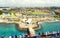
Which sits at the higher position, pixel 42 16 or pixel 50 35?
pixel 42 16

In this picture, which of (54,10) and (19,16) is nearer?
(19,16)

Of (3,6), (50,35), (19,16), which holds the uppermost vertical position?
(3,6)

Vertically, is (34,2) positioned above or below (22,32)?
above

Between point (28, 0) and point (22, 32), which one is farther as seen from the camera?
point (28, 0)

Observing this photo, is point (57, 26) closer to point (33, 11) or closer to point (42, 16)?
point (42, 16)

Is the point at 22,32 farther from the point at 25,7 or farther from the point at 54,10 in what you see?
the point at 54,10

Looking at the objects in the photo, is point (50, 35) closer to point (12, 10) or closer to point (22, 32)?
point (22, 32)

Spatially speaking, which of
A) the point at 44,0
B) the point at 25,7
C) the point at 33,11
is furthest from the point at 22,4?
the point at 44,0

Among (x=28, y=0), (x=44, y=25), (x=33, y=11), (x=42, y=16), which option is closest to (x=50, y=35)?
(x=44, y=25)
